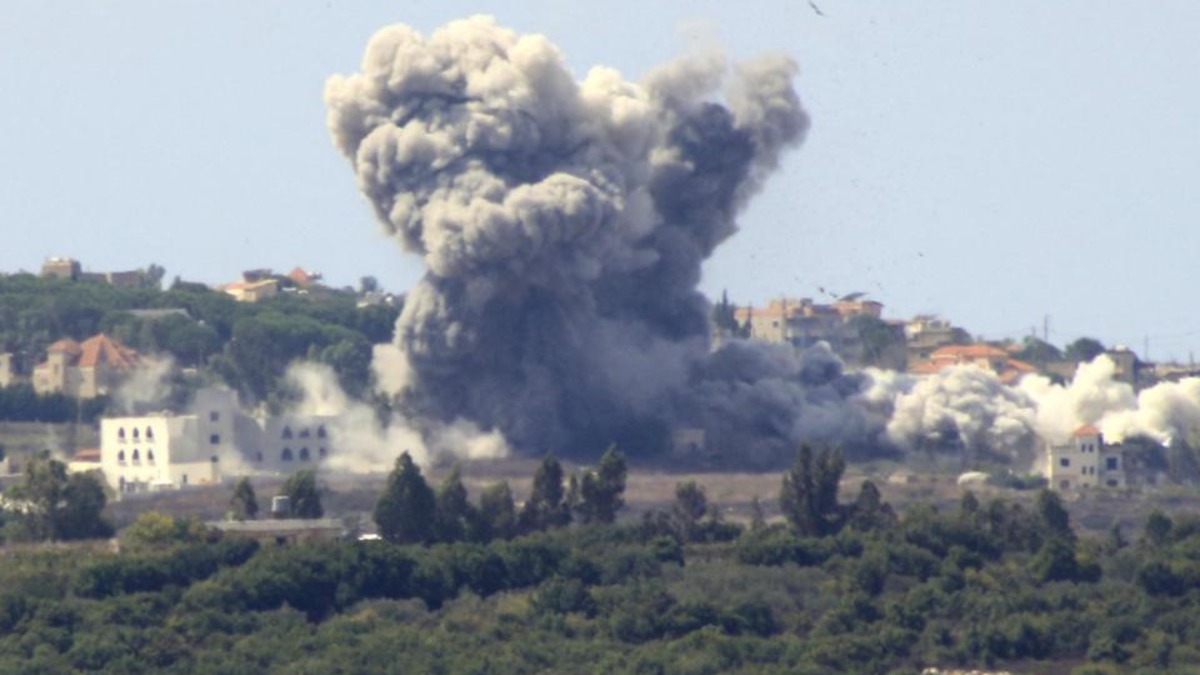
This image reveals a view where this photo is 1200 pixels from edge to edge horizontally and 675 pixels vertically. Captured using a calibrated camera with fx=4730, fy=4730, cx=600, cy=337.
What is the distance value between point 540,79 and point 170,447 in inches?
645

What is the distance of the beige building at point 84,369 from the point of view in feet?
531

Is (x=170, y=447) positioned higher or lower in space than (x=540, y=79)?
lower

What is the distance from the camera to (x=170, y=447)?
146m

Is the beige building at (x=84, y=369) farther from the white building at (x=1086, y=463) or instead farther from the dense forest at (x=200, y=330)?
the white building at (x=1086, y=463)

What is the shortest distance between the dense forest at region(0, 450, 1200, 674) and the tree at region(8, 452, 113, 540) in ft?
3.71

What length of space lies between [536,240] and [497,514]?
28707mm

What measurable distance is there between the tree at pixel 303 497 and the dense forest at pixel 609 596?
2.87 metres

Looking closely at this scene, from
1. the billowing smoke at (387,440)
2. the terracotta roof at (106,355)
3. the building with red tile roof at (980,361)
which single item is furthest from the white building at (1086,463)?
the terracotta roof at (106,355)

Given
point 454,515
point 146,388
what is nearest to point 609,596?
point 454,515

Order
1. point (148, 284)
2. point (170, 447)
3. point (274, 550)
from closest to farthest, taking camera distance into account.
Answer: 1. point (274, 550)
2. point (170, 447)
3. point (148, 284)

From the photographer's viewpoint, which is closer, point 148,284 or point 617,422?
point 617,422

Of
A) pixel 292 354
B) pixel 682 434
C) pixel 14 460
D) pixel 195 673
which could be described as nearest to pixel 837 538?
pixel 195 673

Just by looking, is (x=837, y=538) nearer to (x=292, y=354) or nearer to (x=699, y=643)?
(x=699, y=643)

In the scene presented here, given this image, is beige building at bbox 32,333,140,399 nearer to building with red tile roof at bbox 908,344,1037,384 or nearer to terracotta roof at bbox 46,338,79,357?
terracotta roof at bbox 46,338,79,357
